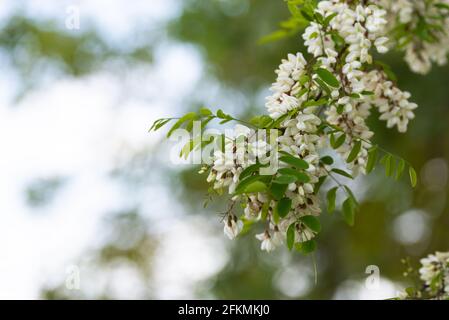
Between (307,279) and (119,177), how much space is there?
2.33 metres

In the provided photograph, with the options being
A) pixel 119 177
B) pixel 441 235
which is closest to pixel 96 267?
pixel 119 177

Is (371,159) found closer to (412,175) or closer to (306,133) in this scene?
(412,175)

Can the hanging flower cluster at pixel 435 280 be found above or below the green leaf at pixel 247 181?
below

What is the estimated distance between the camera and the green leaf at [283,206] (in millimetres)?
1355

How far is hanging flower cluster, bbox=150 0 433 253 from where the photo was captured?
1.37 meters

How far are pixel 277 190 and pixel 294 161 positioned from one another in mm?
75

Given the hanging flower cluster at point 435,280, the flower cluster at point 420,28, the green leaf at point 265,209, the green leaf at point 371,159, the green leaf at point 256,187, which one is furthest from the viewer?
the flower cluster at point 420,28

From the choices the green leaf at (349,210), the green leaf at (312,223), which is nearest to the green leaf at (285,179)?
the green leaf at (312,223)

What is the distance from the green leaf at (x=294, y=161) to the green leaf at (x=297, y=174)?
0.05 ft

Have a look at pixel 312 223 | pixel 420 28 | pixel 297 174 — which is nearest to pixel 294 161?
pixel 297 174

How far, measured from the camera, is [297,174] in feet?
4.39

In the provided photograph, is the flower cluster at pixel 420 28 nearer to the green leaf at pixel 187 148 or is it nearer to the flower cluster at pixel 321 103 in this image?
the flower cluster at pixel 321 103
